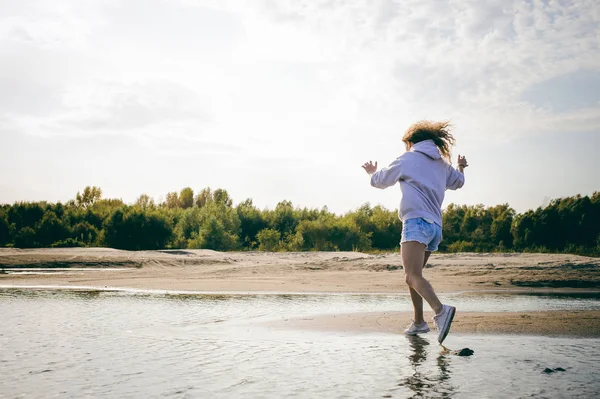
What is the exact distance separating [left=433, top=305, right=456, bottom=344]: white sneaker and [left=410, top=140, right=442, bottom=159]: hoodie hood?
4.68 ft

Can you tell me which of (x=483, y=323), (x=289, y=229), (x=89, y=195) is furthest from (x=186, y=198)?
(x=483, y=323)

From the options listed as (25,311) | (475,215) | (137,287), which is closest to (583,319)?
(25,311)

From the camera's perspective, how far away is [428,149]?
5.34m

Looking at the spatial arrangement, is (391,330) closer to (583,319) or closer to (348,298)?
(583,319)

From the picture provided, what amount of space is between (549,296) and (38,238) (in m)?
29.2

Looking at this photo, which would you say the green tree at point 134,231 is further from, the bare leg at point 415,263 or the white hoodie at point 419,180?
the bare leg at point 415,263

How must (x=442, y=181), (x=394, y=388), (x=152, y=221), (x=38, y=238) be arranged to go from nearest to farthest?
(x=394, y=388) → (x=442, y=181) → (x=152, y=221) → (x=38, y=238)

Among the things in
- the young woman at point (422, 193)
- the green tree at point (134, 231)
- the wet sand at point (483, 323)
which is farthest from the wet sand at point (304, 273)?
the green tree at point (134, 231)

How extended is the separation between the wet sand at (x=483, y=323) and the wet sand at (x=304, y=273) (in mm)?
4345

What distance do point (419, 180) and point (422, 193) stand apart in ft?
0.40

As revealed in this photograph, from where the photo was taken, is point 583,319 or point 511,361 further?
point 583,319

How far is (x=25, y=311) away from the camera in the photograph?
7.30 meters

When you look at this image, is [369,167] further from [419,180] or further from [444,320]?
[444,320]

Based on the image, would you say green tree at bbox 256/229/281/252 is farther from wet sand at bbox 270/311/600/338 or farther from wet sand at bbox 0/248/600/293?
wet sand at bbox 270/311/600/338
